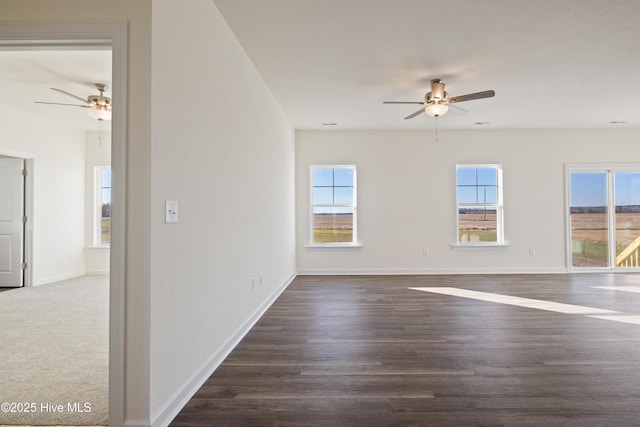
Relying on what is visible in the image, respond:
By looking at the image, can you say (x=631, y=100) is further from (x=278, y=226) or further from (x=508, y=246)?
(x=278, y=226)

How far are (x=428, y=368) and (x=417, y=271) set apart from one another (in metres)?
4.31

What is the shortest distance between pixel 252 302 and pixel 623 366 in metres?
3.21

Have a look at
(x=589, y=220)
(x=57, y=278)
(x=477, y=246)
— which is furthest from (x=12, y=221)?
(x=589, y=220)

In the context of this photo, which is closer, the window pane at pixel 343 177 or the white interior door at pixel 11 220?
the white interior door at pixel 11 220

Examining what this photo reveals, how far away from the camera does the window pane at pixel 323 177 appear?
6855 millimetres

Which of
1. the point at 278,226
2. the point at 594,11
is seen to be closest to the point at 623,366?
the point at 594,11

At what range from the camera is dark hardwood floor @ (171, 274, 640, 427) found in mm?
1971

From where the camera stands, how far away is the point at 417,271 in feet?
22.0

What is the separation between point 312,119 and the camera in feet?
19.7

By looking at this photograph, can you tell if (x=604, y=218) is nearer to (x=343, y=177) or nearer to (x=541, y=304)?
(x=541, y=304)

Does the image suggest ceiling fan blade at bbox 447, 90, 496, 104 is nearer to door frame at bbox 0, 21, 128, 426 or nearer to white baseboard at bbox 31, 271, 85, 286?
door frame at bbox 0, 21, 128, 426

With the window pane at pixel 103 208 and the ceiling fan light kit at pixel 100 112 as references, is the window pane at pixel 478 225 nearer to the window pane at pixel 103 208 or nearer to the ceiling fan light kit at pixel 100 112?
the ceiling fan light kit at pixel 100 112

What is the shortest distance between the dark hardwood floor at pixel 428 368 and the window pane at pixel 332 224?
98.0 inches

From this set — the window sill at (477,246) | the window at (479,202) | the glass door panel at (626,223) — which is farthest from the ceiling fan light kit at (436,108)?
the glass door panel at (626,223)
